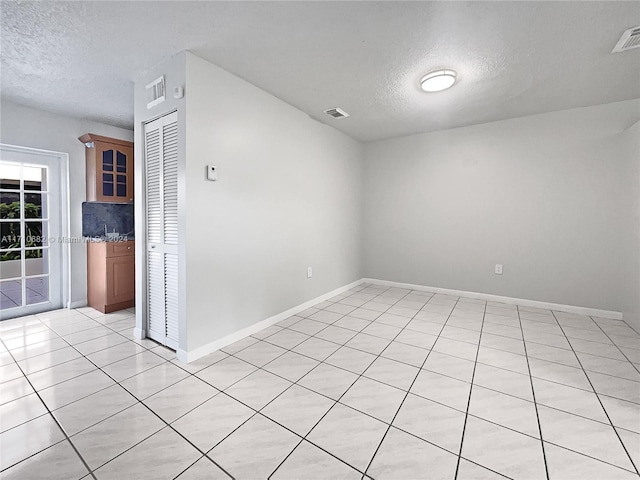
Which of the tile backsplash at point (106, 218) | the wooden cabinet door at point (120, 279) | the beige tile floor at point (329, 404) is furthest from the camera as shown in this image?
the tile backsplash at point (106, 218)

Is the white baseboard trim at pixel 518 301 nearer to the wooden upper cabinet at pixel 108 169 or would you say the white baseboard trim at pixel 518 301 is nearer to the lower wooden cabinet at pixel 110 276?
the lower wooden cabinet at pixel 110 276

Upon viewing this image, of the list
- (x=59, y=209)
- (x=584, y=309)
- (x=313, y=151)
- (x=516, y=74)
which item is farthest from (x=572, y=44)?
(x=59, y=209)

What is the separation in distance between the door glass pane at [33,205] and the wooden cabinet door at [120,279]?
1076 millimetres

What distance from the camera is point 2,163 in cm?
336

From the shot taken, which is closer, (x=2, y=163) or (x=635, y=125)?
(x=635, y=125)

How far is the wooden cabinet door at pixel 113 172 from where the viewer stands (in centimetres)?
378

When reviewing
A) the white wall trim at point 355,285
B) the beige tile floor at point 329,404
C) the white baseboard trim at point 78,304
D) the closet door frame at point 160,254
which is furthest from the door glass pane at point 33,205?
the white wall trim at point 355,285

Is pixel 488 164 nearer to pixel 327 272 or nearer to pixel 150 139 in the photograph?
pixel 327 272

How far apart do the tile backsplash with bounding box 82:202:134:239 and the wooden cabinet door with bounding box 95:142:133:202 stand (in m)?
0.32

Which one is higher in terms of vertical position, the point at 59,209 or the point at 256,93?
the point at 256,93

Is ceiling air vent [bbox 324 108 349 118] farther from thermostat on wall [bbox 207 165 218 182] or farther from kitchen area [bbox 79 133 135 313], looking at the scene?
kitchen area [bbox 79 133 135 313]

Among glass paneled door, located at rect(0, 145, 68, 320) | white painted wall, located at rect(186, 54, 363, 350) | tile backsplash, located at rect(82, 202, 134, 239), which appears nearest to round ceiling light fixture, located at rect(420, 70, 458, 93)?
white painted wall, located at rect(186, 54, 363, 350)

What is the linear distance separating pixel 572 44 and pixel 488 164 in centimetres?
191

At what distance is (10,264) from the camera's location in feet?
11.2
